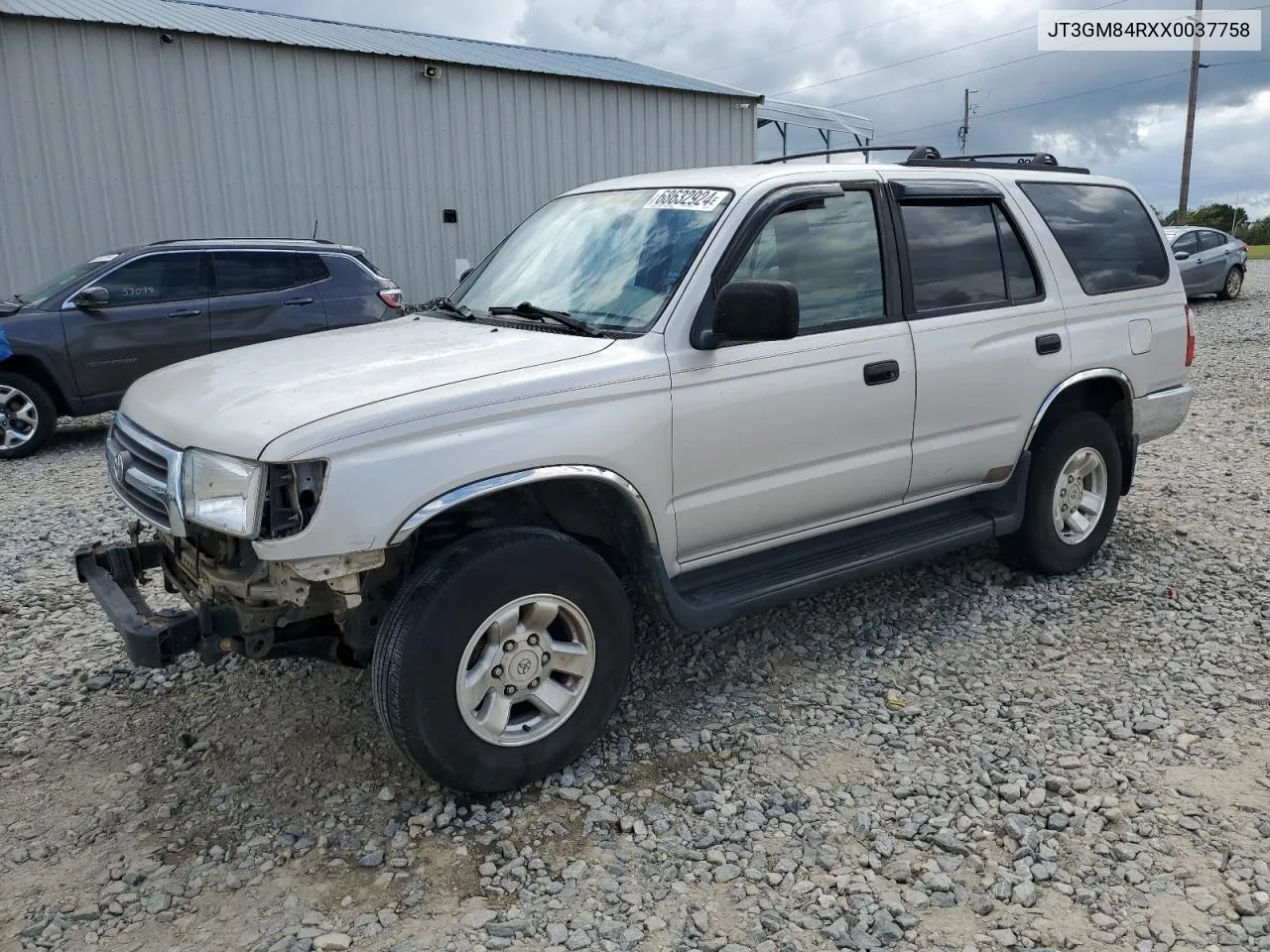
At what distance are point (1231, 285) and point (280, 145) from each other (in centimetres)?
1757

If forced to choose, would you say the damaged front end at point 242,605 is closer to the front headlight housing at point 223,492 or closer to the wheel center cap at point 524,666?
the front headlight housing at point 223,492

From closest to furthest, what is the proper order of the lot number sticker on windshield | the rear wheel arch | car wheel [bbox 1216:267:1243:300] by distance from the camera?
1. the lot number sticker on windshield
2. the rear wheel arch
3. car wheel [bbox 1216:267:1243:300]

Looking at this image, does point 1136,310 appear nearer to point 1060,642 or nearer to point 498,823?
point 1060,642

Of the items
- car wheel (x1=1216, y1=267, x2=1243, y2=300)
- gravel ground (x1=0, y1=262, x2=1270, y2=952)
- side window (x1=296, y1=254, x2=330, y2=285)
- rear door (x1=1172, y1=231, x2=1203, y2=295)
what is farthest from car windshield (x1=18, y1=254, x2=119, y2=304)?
car wheel (x1=1216, y1=267, x2=1243, y2=300)

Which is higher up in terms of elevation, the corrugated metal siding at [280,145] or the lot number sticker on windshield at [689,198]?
the corrugated metal siding at [280,145]

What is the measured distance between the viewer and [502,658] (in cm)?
320

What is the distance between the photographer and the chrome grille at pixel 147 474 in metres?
3.04

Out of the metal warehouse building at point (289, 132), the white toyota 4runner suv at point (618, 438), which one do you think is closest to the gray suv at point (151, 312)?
the metal warehouse building at point (289, 132)

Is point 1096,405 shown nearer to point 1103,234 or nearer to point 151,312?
point 1103,234

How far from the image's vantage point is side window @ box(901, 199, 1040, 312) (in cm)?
432

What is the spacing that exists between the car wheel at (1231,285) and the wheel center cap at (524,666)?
20.4 metres

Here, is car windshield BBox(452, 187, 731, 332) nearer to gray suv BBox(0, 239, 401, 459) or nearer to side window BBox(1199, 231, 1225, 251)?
gray suv BBox(0, 239, 401, 459)

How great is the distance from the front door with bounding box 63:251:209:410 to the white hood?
225 inches

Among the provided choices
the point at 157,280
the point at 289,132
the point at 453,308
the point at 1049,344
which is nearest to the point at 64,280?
the point at 157,280
